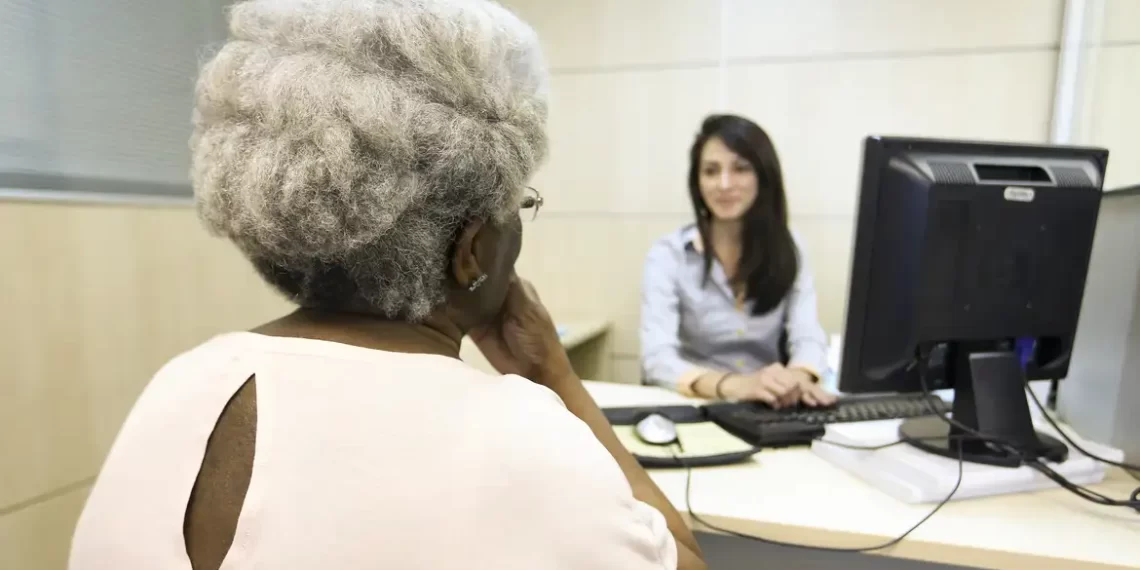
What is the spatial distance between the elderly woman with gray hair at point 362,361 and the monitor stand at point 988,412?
0.59 meters

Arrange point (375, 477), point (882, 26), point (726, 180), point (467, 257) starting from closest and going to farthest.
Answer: point (375, 477) → point (467, 257) → point (726, 180) → point (882, 26)

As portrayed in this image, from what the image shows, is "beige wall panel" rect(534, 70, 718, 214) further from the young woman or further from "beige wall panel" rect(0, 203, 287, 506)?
"beige wall panel" rect(0, 203, 287, 506)

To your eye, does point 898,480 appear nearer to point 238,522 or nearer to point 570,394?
point 570,394

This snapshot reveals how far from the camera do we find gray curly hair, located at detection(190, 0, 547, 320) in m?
0.62

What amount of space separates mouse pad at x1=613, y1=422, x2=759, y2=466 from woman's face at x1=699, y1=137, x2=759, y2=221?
1.17m

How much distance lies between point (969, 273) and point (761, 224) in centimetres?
122

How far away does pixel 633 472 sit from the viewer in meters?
0.88

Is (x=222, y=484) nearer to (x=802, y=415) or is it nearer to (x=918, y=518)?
(x=918, y=518)

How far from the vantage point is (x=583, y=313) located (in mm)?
2854

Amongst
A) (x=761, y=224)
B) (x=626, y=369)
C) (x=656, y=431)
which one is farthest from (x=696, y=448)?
(x=626, y=369)

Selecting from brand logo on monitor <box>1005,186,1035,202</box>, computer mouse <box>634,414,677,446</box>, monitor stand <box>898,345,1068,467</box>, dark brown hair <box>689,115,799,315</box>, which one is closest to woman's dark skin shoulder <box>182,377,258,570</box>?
computer mouse <box>634,414,677,446</box>

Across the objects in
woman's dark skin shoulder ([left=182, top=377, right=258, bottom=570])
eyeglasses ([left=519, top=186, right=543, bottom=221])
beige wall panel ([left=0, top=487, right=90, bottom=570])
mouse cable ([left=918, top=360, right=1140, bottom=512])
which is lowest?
beige wall panel ([left=0, top=487, right=90, bottom=570])

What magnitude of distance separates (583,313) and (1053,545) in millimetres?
2118

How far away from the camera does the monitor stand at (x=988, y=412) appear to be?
1.06 metres
